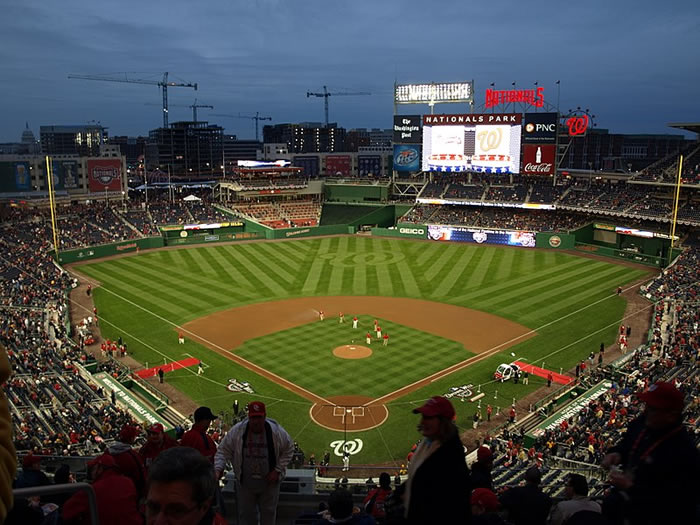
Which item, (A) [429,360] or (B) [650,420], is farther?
(A) [429,360]

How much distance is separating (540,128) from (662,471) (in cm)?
6270

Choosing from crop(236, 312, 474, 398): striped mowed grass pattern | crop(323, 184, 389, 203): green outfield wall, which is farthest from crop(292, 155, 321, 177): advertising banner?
crop(236, 312, 474, 398): striped mowed grass pattern

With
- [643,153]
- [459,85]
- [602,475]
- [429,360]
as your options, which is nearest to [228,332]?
[429,360]

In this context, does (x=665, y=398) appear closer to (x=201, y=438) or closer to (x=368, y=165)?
(x=201, y=438)

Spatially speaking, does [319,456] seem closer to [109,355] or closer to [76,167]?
[109,355]

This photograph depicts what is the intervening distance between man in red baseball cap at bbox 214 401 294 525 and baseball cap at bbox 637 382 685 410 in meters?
4.12

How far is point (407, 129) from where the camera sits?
7156 cm

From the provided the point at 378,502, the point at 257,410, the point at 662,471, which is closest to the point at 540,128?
the point at 378,502

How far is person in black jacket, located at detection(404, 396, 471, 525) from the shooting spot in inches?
165

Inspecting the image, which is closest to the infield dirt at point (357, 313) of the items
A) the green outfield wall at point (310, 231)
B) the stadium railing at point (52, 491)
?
the stadium railing at point (52, 491)

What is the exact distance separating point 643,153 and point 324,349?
507ft

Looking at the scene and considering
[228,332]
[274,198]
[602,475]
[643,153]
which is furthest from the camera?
[643,153]

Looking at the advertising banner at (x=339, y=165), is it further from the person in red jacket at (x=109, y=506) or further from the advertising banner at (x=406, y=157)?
the person in red jacket at (x=109, y=506)

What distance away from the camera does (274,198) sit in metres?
78.8
